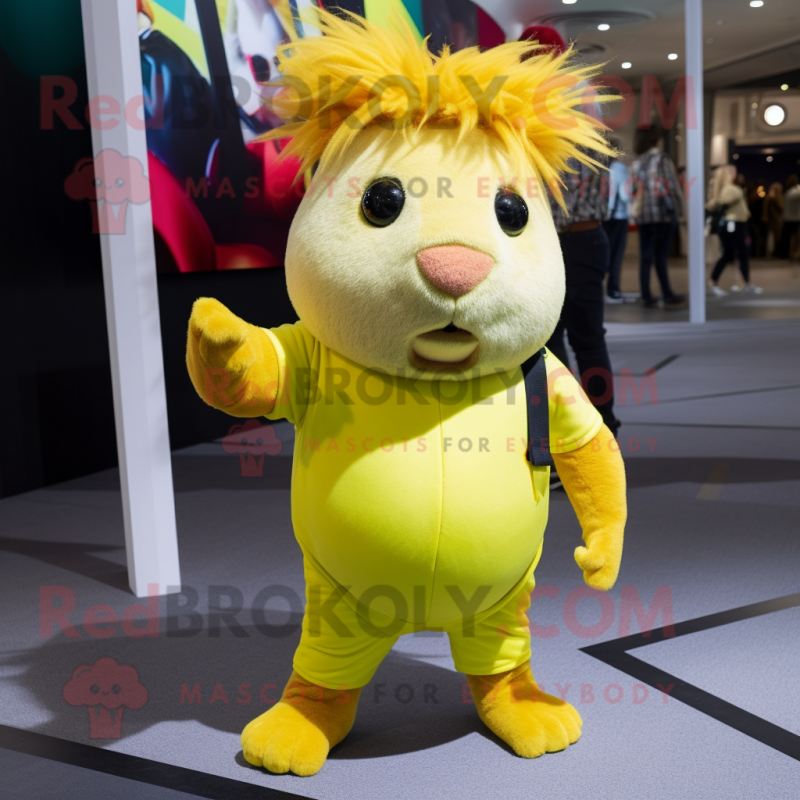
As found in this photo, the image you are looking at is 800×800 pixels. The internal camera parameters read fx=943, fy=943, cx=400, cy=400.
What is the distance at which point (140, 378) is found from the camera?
7.29ft

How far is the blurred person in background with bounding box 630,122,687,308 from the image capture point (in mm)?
8195

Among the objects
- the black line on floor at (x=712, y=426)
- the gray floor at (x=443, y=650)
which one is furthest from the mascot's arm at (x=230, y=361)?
the black line on floor at (x=712, y=426)

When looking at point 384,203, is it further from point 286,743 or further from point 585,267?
point 585,267

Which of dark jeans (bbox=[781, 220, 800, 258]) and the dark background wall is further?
dark jeans (bbox=[781, 220, 800, 258])

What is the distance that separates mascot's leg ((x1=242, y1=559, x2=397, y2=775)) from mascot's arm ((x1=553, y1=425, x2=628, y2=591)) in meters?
0.39

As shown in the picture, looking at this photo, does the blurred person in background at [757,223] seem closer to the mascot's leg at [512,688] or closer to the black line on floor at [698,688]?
the black line on floor at [698,688]

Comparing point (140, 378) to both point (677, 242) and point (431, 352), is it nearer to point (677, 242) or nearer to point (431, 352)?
point (431, 352)

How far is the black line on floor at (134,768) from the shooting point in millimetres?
1440

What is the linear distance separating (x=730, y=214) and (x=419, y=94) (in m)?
8.99

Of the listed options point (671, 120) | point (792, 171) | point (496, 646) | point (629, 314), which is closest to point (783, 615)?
point (496, 646)

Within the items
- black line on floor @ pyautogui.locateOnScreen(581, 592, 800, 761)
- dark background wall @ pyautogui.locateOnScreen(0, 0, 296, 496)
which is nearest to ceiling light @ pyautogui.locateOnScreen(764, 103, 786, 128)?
dark background wall @ pyautogui.locateOnScreen(0, 0, 296, 496)

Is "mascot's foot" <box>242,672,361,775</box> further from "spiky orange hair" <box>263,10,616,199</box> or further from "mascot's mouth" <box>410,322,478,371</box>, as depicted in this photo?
"spiky orange hair" <box>263,10,616,199</box>

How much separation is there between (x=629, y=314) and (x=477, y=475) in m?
7.92

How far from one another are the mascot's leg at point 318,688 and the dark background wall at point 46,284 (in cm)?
220
